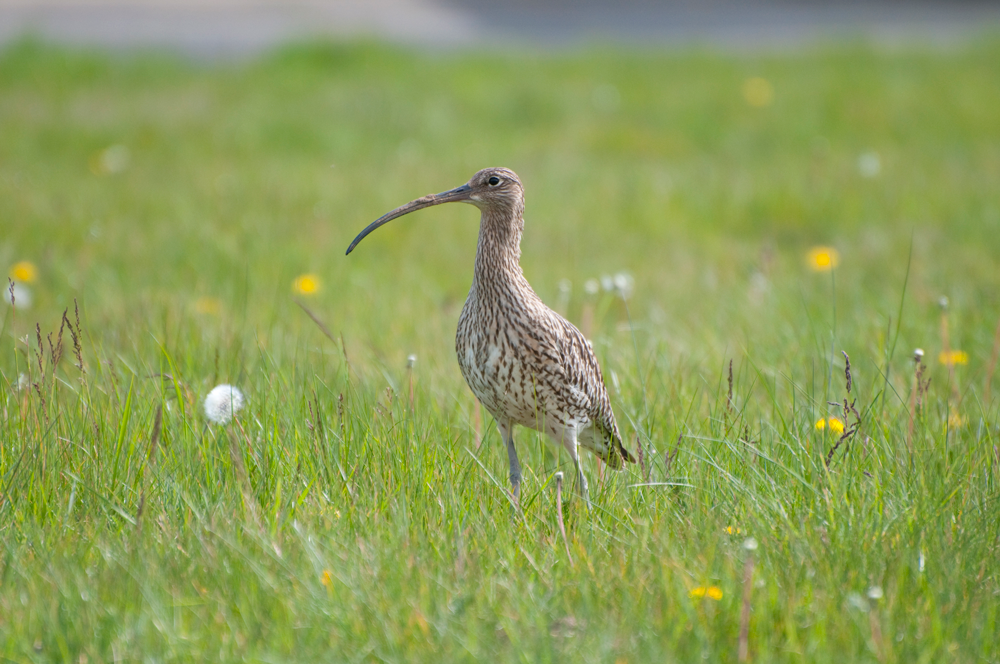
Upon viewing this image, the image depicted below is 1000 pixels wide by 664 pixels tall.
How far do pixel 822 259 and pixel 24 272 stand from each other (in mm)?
4545

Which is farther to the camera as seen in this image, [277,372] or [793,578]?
[277,372]

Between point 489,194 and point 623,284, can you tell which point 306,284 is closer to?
point 623,284

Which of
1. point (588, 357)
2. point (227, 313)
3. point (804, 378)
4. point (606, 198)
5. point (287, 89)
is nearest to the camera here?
point (588, 357)

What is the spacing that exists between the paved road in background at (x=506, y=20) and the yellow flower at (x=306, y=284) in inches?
320

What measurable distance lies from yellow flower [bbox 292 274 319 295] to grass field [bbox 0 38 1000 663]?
7cm

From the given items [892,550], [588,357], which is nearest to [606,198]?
[588,357]

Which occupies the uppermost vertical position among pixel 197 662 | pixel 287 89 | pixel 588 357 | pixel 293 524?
pixel 287 89

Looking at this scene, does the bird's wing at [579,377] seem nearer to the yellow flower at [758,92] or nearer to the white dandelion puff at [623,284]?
the white dandelion puff at [623,284]

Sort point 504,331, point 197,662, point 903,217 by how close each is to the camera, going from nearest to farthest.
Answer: point 197,662 → point 504,331 → point 903,217

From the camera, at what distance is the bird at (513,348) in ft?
10.3

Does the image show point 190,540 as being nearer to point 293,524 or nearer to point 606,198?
point 293,524

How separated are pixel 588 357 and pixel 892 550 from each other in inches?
51.6

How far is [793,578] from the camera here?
2.38 metres

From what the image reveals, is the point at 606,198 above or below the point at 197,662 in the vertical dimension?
above
